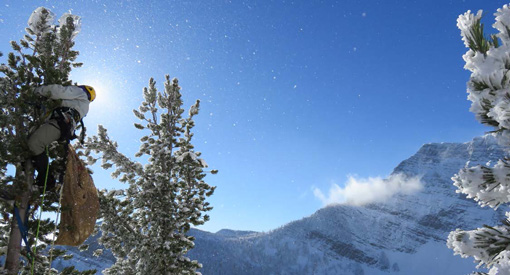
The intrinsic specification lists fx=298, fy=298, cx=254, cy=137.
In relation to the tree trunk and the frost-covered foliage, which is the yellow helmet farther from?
the frost-covered foliage

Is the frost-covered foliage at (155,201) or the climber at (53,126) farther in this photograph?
the frost-covered foliage at (155,201)

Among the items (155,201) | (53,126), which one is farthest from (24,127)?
(155,201)

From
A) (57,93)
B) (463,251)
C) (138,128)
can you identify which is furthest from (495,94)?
(138,128)

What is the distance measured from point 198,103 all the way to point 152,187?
393cm

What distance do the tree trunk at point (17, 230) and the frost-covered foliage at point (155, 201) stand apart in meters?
4.45

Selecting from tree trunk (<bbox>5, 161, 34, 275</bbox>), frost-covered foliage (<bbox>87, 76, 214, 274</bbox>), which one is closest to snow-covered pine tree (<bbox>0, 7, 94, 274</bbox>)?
tree trunk (<bbox>5, 161, 34, 275</bbox>)

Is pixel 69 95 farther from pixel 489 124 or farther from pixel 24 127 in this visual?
pixel 489 124

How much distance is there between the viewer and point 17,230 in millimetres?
5148

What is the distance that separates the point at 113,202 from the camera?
998 centimetres

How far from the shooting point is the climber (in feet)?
17.5

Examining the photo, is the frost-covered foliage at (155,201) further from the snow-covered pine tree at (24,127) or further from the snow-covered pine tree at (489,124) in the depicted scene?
the snow-covered pine tree at (489,124)

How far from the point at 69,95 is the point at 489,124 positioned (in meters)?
6.61

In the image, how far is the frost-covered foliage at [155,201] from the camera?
9.96m

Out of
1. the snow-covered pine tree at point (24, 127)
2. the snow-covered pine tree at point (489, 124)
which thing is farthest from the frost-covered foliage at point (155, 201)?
the snow-covered pine tree at point (489, 124)
